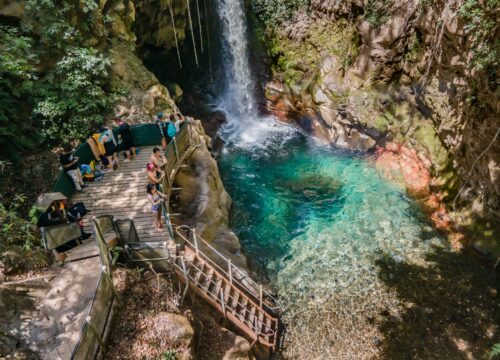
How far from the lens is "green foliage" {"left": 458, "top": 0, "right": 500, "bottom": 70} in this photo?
10977 millimetres

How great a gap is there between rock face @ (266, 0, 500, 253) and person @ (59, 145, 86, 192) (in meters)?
13.7

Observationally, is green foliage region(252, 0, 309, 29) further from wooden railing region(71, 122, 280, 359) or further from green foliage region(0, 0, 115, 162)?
wooden railing region(71, 122, 280, 359)

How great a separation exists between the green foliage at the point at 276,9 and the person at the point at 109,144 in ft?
51.6

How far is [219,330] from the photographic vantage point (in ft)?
32.0

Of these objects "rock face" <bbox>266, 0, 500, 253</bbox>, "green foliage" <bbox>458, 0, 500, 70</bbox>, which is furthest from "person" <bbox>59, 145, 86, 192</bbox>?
"green foliage" <bbox>458, 0, 500, 70</bbox>

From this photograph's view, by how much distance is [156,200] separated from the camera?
10.1 m

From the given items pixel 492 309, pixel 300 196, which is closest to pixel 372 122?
pixel 300 196

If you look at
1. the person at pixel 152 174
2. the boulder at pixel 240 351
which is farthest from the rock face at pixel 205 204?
the boulder at pixel 240 351

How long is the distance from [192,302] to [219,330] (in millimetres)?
1118

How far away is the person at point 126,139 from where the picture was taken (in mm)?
12781

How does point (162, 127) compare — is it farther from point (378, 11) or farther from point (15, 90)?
point (378, 11)

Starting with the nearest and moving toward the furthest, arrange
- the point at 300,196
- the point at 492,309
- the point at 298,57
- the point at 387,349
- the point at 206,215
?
the point at 387,349 < the point at 492,309 < the point at 206,215 < the point at 300,196 < the point at 298,57

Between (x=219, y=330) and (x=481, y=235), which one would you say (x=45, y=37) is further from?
(x=481, y=235)

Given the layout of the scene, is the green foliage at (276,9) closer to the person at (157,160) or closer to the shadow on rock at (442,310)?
the person at (157,160)
